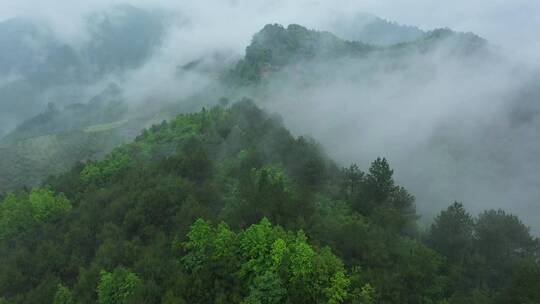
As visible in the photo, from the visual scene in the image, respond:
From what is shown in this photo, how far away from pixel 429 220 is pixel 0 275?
57362mm

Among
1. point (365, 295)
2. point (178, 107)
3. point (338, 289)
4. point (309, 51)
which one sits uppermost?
point (309, 51)

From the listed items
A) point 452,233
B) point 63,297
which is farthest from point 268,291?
point 452,233

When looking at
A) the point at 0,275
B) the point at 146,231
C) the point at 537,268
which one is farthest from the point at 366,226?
the point at 0,275

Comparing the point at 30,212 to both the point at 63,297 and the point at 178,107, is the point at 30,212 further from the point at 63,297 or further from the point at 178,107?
the point at 178,107

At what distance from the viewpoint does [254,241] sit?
141 ft

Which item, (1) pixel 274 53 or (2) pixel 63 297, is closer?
(2) pixel 63 297

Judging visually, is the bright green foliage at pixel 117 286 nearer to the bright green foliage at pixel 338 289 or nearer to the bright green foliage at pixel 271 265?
the bright green foliage at pixel 271 265

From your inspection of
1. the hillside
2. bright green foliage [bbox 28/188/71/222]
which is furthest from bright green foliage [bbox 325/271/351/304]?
the hillside

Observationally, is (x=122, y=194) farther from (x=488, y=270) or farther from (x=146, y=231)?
(x=488, y=270)

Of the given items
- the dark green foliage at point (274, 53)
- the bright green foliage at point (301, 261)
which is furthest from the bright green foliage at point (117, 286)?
the dark green foliage at point (274, 53)

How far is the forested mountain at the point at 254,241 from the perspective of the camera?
41219mm

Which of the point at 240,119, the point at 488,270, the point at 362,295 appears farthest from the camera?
the point at 240,119

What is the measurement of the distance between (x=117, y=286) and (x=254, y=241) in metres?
11.8

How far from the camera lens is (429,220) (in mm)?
78812
